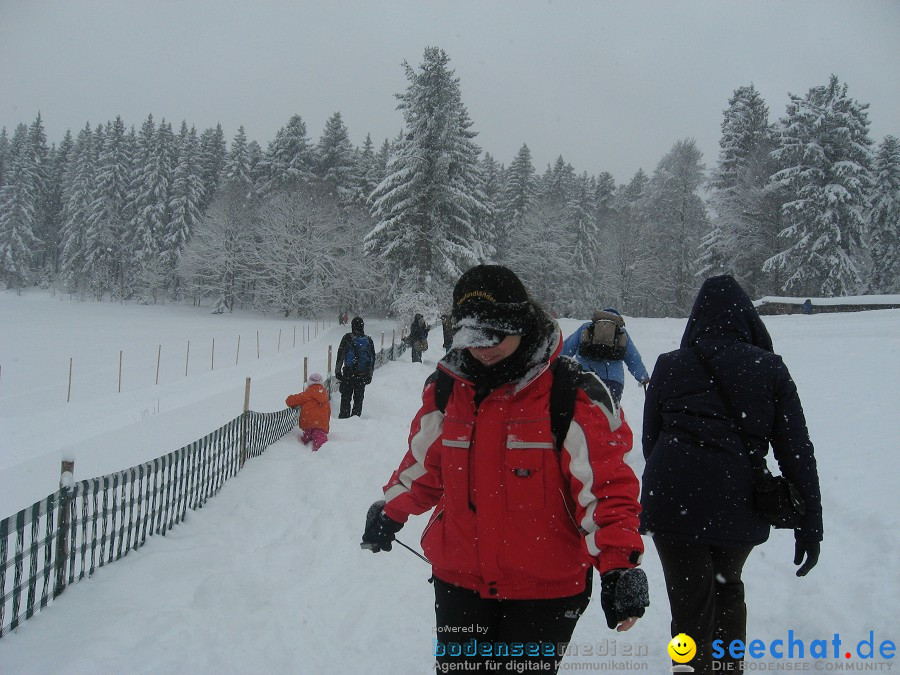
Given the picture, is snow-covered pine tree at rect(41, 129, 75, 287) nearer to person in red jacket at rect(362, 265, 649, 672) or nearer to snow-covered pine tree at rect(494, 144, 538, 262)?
snow-covered pine tree at rect(494, 144, 538, 262)

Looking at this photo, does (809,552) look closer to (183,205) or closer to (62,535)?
(62,535)

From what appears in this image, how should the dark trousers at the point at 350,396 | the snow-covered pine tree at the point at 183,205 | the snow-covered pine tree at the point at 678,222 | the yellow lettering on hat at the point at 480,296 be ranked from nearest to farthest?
1. the yellow lettering on hat at the point at 480,296
2. the dark trousers at the point at 350,396
3. the snow-covered pine tree at the point at 678,222
4. the snow-covered pine tree at the point at 183,205

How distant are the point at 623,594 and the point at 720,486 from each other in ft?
3.29

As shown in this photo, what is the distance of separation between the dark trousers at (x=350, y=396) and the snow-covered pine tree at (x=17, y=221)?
6543 cm

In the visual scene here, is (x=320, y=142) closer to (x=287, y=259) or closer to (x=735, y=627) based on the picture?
(x=287, y=259)

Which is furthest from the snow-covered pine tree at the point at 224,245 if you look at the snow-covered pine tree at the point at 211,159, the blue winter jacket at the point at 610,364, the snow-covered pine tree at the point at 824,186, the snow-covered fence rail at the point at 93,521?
the blue winter jacket at the point at 610,364

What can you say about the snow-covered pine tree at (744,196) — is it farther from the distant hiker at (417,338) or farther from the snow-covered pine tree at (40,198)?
the snow-covered pine tree at (40,198)

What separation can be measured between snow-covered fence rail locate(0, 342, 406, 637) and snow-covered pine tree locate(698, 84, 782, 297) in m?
33.4

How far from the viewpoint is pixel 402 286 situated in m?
29.1

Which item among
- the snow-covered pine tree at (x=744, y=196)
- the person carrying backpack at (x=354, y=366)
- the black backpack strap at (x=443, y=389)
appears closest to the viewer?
the black backpack strap at (x=443, y=389)

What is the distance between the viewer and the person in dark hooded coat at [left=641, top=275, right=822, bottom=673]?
2.57 meters

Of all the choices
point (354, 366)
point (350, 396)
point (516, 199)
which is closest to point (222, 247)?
point (516, 199)

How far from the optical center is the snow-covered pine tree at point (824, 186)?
28.6 meters

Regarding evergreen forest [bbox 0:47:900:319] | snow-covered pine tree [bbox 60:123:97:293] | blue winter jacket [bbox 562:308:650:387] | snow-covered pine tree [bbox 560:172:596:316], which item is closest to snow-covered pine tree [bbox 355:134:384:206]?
evergreen forest [bbox 0:47:900:319]
